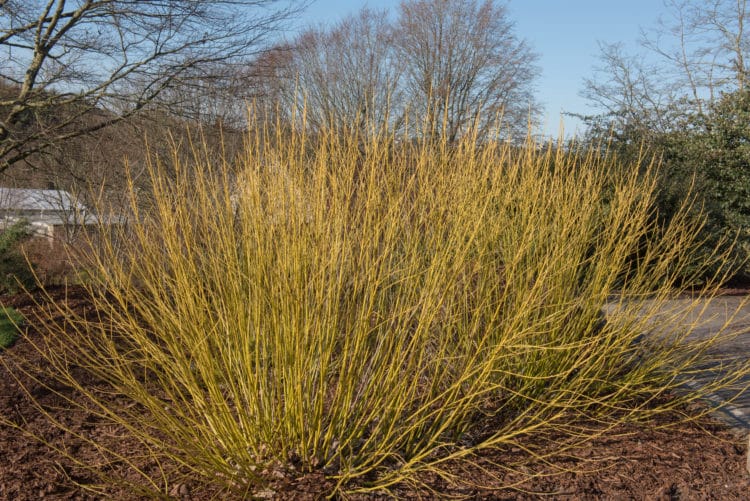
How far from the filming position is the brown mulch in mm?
2561

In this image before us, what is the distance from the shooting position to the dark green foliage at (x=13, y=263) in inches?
248

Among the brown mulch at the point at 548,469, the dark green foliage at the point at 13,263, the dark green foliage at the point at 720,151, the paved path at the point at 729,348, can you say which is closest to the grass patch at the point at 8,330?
the dark green foliage at the point at 13,263

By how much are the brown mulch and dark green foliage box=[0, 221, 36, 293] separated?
3.33 metres

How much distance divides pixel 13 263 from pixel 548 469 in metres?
6.22

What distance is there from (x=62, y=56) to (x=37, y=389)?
447 cm

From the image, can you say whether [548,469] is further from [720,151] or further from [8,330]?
[720,151]

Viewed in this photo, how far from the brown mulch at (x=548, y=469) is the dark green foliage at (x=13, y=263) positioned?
3334 millimetres

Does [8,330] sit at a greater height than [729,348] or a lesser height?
lesser

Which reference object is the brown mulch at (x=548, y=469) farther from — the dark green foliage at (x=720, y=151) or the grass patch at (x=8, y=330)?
the dark green foliage at (x=720, y=151)

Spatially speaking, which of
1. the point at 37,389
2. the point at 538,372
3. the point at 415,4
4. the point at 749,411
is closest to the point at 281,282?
the point at 538,372

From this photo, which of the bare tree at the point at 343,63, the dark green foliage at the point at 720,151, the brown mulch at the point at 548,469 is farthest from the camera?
the bare tree at the point at 343,63

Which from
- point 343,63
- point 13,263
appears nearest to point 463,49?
point 343,63

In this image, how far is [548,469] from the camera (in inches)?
110

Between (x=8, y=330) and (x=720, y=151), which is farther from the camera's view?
(x=720, y=151)
